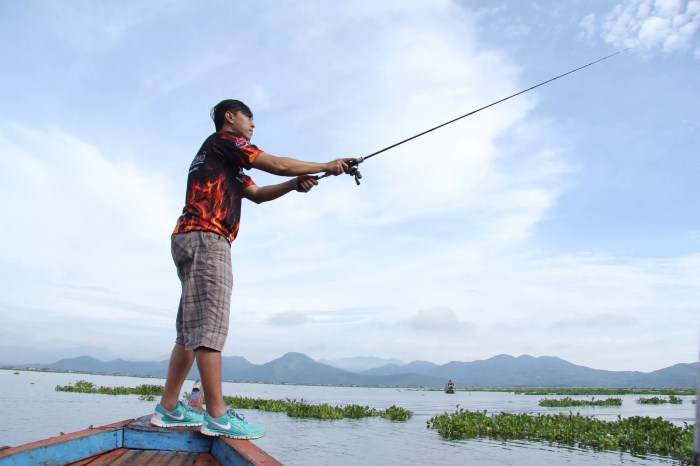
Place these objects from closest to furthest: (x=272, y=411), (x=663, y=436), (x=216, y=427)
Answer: (x=216, y=427) < (x=663, y=436) < (x=272, y=411)

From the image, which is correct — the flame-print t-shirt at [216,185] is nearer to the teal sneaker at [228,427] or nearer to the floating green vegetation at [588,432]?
the teal sneaker at [228,427]

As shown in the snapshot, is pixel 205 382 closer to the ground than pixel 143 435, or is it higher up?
higher up

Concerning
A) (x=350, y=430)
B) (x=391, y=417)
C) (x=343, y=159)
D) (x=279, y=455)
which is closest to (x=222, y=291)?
(x=343, y=159)

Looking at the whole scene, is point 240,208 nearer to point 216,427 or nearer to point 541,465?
point 216,427

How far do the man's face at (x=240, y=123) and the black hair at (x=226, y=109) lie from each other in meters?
0.03

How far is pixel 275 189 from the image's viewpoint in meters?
4.45

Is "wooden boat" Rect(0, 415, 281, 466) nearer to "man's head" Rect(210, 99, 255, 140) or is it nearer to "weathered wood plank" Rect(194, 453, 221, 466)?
"weathered wood plank" Rect(194, 453, 221, 466)

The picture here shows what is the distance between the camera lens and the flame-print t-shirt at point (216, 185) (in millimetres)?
3820

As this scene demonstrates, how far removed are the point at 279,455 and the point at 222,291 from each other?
31.3ft

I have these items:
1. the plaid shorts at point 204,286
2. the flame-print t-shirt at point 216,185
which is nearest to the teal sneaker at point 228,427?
the plaid shorts at point 204,286

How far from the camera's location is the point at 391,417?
22875 millimetres

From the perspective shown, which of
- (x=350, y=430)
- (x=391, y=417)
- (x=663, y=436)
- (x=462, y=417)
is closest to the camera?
(x=663, y=436)

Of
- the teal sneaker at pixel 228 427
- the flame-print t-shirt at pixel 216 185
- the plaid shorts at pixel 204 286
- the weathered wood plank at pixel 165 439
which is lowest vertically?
the weathered wood plank at pixel 165 439

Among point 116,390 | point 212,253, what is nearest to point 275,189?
point 212,253
